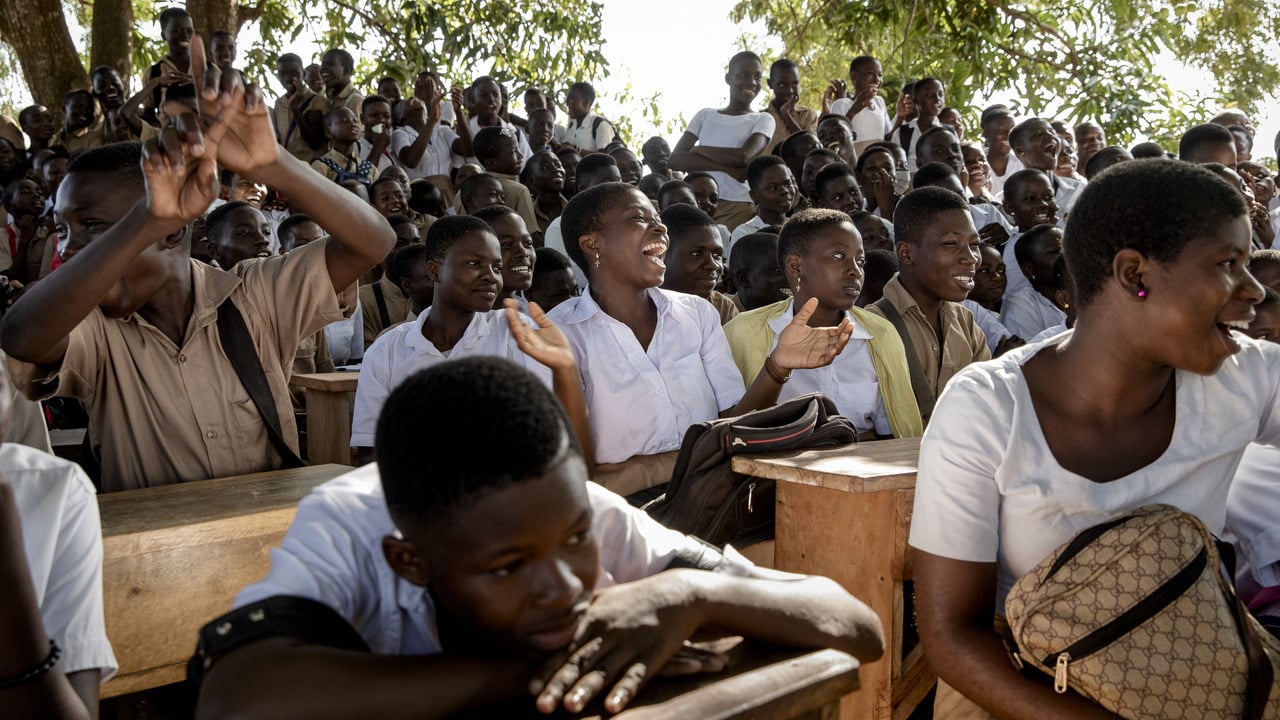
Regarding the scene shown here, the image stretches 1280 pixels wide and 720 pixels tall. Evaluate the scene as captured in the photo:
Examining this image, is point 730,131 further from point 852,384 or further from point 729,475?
point 729,475

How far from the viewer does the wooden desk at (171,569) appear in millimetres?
2035

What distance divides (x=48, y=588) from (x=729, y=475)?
163 cm

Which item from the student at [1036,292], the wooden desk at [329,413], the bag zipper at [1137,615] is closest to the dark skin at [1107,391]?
the bag zipper at [1137,615]

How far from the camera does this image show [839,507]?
258 centimetres

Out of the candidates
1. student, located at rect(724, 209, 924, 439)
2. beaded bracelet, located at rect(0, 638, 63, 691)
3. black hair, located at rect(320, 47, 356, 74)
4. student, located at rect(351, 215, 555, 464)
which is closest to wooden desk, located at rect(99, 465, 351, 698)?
beaded bracelet, located at rect(0, 638, 63, 691)

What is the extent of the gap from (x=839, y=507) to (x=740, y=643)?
127 cm

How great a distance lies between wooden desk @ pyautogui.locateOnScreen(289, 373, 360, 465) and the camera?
4.05 m

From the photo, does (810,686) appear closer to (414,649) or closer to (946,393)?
(414,649)

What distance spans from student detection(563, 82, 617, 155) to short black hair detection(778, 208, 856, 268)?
220 inches

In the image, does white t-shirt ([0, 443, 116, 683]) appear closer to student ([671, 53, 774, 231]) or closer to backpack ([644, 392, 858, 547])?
backpack ([644, 392, 858, 547])

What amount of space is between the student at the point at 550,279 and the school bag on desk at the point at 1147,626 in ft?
12.1

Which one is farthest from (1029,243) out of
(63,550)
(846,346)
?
(63,550)

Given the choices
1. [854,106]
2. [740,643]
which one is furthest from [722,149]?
[740,643]

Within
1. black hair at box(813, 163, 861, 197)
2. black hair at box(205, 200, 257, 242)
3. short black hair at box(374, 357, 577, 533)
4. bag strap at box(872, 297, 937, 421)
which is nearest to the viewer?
short black hair at box(374, 357, 577, 533)
